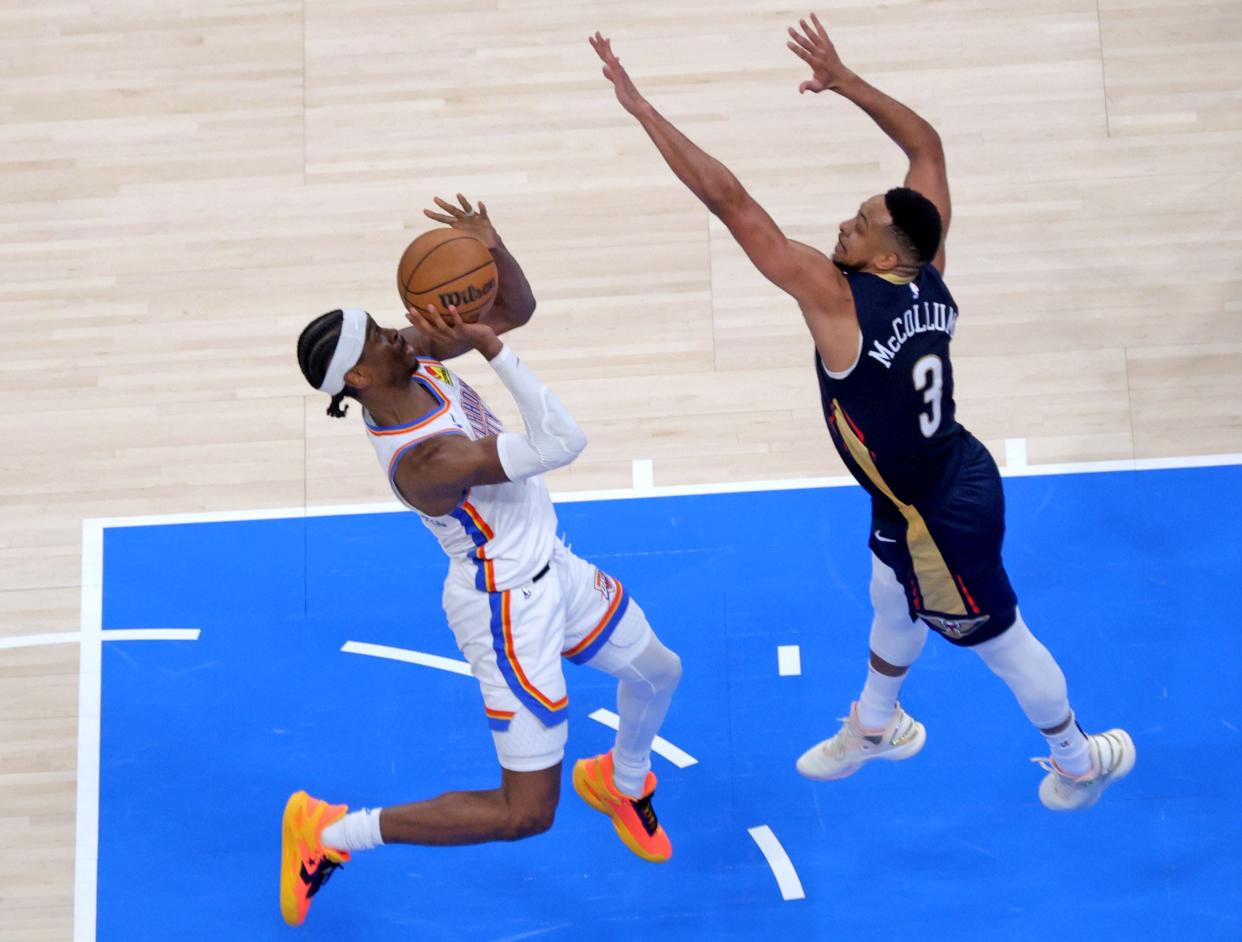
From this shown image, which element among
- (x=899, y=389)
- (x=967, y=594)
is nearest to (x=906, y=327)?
(x=899, y=389)

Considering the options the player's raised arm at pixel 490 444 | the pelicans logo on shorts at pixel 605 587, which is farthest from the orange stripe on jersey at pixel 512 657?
the player's raised arm at pixel 490 444

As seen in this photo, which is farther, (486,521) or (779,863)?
(779,863)

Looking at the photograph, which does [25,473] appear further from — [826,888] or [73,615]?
[826,888]

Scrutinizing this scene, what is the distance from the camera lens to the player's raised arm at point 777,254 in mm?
5375

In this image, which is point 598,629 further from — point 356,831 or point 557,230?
point 557,230

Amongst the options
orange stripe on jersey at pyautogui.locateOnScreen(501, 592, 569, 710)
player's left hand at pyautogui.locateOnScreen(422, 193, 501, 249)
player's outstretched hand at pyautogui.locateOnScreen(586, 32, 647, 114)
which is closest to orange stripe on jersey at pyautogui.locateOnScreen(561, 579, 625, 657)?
orange stripe on jersey at pyautogui.locateOnScreen(501, 592, 569, 710)

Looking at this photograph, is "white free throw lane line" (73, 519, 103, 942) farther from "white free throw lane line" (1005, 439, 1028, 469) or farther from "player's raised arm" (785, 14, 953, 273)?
"white free throw lane line" (1005, 439, 1028, 469)

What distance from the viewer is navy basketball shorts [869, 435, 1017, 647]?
572 cm

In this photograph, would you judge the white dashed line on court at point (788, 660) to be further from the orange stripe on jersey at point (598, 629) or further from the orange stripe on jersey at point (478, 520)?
the orange stripe on jersey at point (478, 520)

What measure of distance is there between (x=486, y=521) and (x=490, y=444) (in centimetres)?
48

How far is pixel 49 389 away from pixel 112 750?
6.55 feet

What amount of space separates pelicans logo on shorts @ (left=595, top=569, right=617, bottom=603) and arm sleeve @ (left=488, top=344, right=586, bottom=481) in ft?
2.77

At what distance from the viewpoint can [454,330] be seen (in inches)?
213

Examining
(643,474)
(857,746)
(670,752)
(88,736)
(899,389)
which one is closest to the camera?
(899,389)
